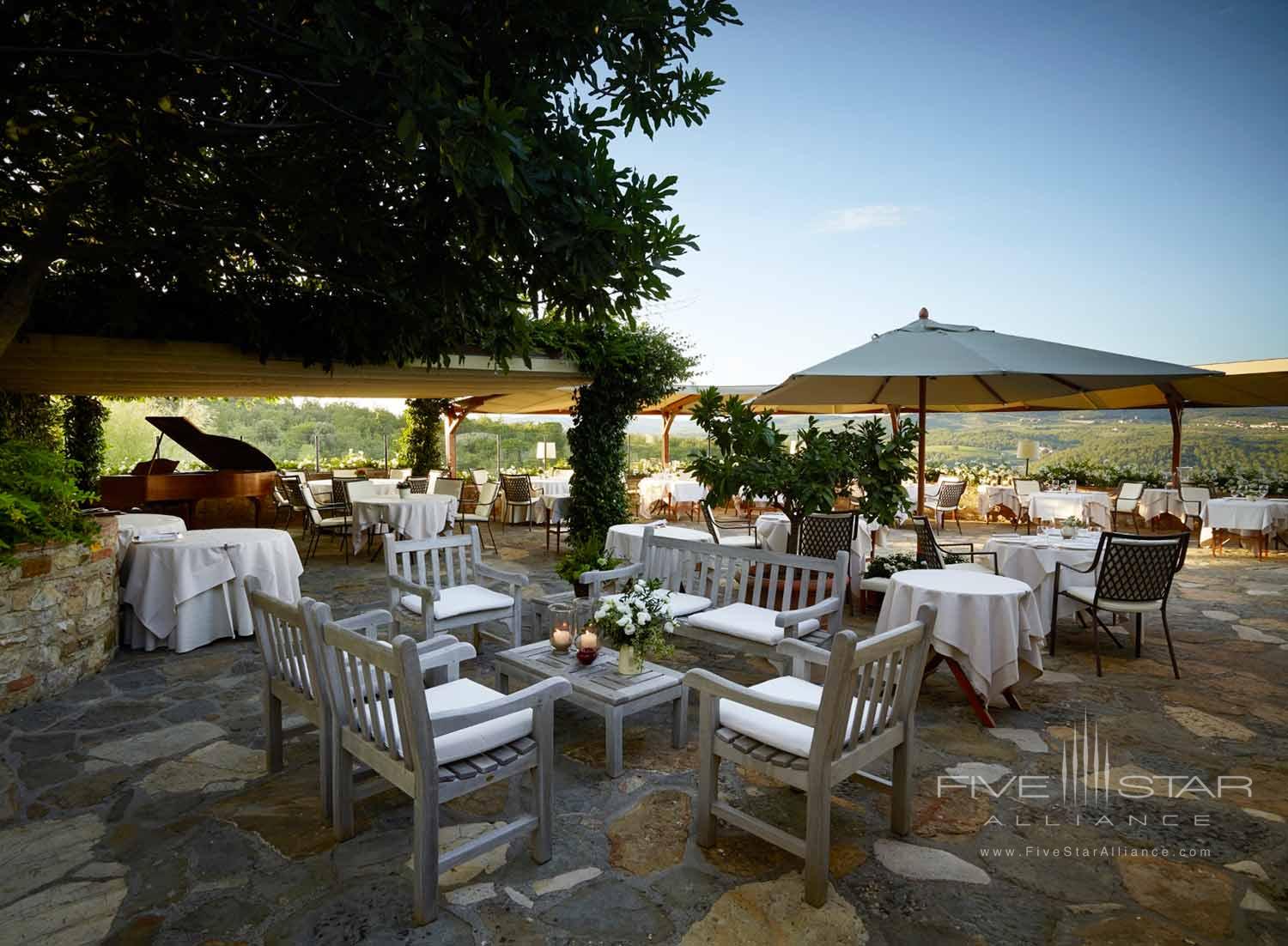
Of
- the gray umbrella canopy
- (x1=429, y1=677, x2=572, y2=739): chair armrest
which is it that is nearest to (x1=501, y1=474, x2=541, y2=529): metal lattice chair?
the gray umbrella canopy

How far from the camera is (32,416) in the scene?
10.1m

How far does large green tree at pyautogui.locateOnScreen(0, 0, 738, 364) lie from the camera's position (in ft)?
6.75

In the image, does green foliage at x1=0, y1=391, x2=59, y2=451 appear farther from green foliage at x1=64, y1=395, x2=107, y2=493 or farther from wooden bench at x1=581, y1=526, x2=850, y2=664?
wooden bench at x1=581, y1=526, x2=850, y2=664

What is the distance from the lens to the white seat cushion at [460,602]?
4266 mm

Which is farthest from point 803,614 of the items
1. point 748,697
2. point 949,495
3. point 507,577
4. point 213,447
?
point 213,447

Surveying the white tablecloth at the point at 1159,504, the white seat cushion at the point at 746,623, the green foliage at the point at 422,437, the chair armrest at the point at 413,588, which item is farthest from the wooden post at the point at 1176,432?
the green foliage at the point at 422,437

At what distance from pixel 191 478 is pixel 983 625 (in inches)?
443

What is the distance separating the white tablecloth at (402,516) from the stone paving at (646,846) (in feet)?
15.6

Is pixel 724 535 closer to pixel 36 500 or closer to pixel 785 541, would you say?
pixel 785 541

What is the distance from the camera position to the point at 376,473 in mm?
14422

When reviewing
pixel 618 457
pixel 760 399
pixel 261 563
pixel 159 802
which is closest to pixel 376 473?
pixel 618 457

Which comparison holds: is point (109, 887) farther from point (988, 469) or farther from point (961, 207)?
point (961, 207)

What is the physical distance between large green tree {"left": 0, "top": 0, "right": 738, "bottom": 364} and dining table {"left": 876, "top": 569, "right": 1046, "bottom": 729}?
2559 millimetres

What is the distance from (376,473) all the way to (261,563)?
30.9ft
